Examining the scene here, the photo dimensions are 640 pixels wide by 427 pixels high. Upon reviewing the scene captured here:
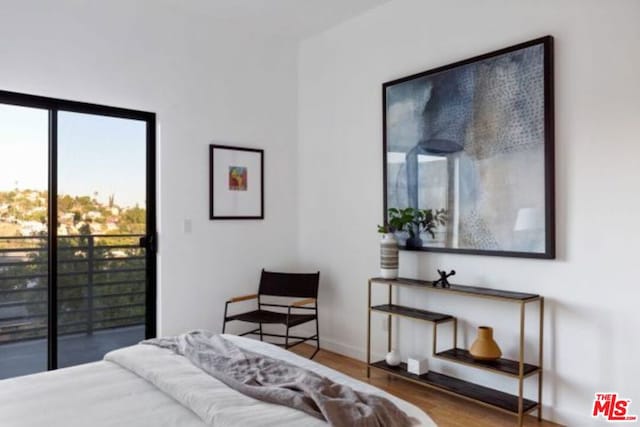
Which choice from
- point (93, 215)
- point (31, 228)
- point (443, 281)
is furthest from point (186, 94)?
point (443, 281)

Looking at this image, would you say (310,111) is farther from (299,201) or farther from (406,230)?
(406,230)

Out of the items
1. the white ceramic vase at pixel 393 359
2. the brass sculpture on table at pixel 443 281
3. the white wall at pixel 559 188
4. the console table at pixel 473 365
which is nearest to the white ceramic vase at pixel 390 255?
the console table at pixel 473 365

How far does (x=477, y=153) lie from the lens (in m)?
3.13

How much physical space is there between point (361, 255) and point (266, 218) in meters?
1.00

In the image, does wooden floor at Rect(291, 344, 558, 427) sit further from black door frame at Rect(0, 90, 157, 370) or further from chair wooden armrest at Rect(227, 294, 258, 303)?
black door frame at Rect(0, 90, 157, 370)

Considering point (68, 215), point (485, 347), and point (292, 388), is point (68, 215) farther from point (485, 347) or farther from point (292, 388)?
point (485, 347)

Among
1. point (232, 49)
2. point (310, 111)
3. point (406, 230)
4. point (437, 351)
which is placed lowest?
point (437, 351)

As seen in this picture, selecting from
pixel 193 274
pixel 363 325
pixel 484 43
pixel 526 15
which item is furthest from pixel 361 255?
pixel 526 15

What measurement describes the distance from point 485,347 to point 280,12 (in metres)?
3.02

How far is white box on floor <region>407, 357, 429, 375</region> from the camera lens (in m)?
3.29

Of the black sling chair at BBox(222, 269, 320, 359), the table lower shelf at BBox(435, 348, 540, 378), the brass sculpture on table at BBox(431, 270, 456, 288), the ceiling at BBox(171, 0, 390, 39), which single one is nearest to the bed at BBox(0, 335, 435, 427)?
the table lower shelf at BBox(435, 348, 540, 378)

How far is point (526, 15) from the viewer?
2.92 metres

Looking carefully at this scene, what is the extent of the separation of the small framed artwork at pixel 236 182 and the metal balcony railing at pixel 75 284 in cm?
76

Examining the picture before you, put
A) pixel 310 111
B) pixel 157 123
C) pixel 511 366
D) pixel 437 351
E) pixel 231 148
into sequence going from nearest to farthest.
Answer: pixel 511 366, pixel 437 351, pixel 157 123, pixel 231 148, pixel 310 111
